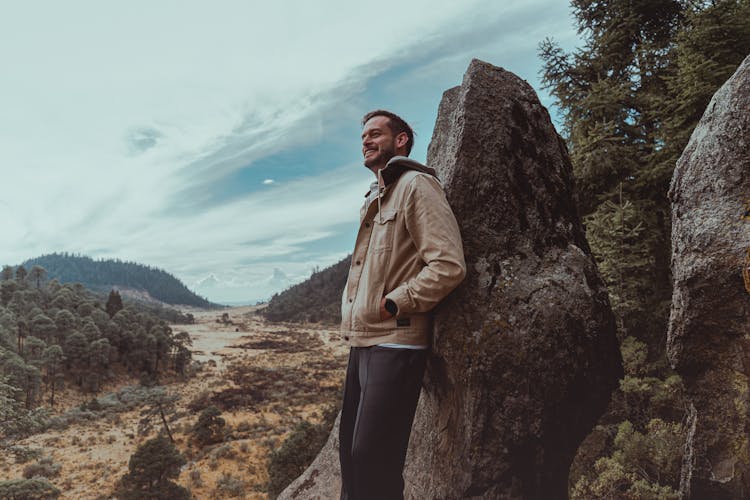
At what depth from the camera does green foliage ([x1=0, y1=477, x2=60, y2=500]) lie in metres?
14.8

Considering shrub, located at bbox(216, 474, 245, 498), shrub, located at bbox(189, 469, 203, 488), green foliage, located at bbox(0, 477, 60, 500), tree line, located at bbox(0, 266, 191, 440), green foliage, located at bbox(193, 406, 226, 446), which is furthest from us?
tree line, located at bbox(0, 266, 191, 440)

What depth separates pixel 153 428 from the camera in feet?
89.0

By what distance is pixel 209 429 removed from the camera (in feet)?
79.7

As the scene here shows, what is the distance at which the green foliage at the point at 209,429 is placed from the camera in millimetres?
24016

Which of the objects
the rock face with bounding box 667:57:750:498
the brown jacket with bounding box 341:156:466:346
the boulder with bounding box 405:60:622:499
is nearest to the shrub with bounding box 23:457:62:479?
the boulder with bounding box 405:60:622:499

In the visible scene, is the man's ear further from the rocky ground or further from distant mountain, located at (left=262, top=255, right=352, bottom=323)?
distant mountain, located at (left=262, top=255, right=352, bottom=323)

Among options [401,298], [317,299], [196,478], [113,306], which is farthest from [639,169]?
[317,299]

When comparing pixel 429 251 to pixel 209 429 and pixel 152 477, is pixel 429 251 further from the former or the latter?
pixel 209 429

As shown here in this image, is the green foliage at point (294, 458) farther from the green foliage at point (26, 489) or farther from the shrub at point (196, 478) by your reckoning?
the green foliage at point (26, 489)

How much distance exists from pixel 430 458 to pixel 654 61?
32.0 ft

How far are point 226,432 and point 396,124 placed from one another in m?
26.7

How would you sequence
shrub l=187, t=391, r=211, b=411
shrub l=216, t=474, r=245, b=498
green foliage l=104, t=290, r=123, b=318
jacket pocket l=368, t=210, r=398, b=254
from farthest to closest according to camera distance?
green foliage l=104, t=290, r=123, b=318, shrub l=187, t=391, r=211, b=411, shrub l=216, t=474, r=245, b=498, jacket pocket l=368, t=210, r=398, b=254

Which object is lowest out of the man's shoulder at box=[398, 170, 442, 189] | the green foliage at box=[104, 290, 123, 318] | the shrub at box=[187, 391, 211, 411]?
the shrub at box=[187, 391, 211, 411]

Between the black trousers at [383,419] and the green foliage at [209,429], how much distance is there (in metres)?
A: 25.4
